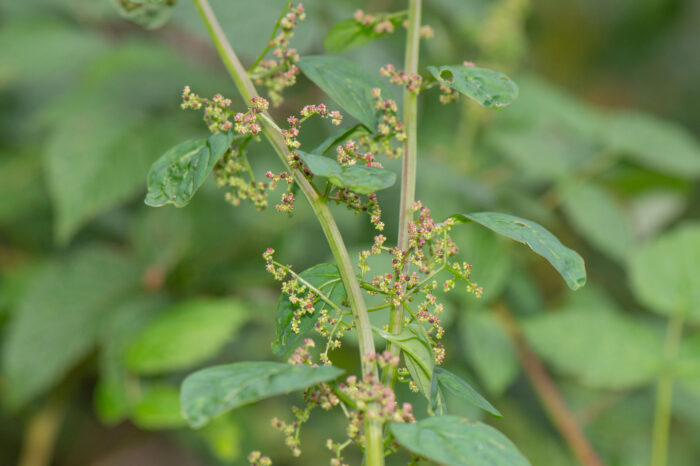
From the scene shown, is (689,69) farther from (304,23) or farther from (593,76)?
(304,23)

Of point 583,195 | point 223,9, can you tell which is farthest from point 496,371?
point 223,9

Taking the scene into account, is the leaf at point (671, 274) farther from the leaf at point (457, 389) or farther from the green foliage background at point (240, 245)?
the leaf at point (457, 389)

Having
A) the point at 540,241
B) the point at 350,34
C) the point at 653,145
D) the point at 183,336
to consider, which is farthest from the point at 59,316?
the point at 653,145

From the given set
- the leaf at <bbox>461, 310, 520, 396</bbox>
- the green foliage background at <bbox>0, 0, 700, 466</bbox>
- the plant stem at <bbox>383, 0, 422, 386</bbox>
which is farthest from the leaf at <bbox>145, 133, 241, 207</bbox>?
the leaf at <bbox>461, 310, 520, 396</bbox>

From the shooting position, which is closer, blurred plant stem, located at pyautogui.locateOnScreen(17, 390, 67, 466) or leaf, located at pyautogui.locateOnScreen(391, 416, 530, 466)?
leaf, located at pyautogui.locateOnScreen(391, 416, 530, 466)

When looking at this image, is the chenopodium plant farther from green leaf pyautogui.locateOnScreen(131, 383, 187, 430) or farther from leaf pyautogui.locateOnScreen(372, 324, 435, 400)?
green leaf pyautogui.locateOnScreen(131, 383, 187, 430)

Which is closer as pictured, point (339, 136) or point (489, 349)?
point (339, 136)

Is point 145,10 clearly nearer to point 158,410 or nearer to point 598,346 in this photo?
point 158,410

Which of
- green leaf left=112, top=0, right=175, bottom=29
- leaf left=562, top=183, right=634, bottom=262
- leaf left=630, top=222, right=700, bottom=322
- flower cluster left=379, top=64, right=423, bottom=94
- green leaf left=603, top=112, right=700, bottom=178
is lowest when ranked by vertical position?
leaf left=562, top=183, right=634, bottom=262
